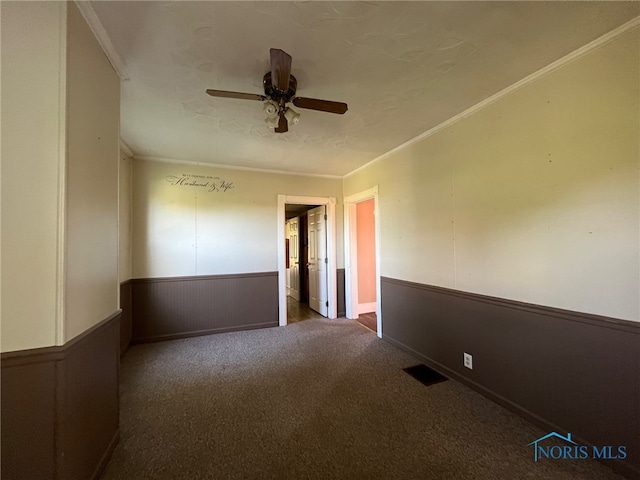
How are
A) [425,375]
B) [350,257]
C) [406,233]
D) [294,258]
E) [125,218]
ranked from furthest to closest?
[294,258]
[350,257]
[125,218]
[406,233]
[425,375]

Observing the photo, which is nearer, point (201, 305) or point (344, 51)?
point (344, 51)

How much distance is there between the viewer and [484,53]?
1.54 metres

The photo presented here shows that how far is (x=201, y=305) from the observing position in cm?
359

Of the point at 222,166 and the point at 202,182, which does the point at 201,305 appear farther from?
the point at 222,166

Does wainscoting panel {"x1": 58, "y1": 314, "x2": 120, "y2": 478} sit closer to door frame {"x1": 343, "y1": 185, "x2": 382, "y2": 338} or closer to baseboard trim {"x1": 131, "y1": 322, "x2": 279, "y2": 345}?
baseboard trim {"x1": 131, "y1": 322, "x2": 279, "y2": 345}

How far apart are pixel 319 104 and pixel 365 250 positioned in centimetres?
327

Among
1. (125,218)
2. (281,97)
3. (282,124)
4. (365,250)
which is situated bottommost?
Answer: (365,250)

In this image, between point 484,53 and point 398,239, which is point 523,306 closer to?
point 398,239

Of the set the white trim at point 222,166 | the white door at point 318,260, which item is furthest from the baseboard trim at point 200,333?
the white trim at point 222,166

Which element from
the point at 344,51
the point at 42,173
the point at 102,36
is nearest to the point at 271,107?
the point at 344,51

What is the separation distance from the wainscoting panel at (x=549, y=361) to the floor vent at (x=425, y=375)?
0.29 ft

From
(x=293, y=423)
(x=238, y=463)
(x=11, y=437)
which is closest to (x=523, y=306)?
(x=293, y=423)

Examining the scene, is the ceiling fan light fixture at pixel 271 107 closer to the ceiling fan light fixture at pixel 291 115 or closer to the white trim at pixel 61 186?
the ceiling fan light fixture at pixel 291 115

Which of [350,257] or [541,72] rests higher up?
[541,72]
